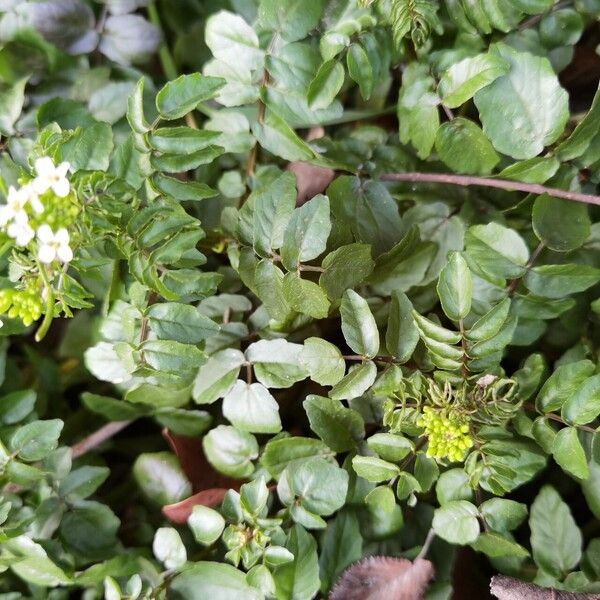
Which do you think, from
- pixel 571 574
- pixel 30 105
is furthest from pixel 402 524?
pixel 30 105

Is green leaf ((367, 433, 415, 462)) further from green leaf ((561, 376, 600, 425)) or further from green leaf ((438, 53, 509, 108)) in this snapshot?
green leaf ((438, 53, 509, 108))

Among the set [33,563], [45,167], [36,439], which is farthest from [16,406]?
[45,167]

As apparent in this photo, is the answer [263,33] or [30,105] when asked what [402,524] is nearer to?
[263,33]

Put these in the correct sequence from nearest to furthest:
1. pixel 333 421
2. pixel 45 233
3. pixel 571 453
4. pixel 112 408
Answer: pixel 45 233 < pixel 571 453 < pixel 333 421 < pixel 112 408

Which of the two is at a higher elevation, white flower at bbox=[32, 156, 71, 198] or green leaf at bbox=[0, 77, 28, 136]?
white flower at bbox=[32, 156, 71, 198]

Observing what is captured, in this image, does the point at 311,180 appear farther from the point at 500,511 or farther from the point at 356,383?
the point at 500,511

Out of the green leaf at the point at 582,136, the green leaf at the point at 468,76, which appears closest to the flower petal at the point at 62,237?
the green leaf at the point at 468,76

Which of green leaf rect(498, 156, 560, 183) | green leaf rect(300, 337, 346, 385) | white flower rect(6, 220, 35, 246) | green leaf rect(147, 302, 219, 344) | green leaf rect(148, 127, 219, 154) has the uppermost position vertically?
green leaf rect(148, 127, 219, 154)

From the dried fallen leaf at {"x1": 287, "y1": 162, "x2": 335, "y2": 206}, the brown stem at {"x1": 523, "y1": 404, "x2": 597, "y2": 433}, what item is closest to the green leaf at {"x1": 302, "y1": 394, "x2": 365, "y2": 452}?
the brown stem at {"x1": 523, "y1": 404, "x2": 597, "y2": 433}
